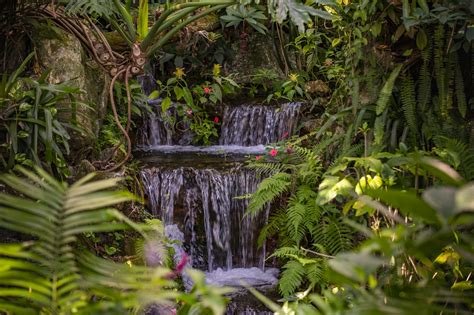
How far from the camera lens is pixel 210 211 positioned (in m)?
4.62

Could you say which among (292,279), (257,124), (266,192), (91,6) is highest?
(91,6)

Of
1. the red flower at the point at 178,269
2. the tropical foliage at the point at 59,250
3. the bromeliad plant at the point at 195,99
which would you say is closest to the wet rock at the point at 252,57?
the bromeliad plant at the point at 195,99

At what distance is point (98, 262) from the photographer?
76 centimetres

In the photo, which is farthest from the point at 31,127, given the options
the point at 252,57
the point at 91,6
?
the point at 252,57

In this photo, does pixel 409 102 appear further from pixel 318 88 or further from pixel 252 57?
pixel 252 57

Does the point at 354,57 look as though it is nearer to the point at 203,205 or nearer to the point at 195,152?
the point at 203,205

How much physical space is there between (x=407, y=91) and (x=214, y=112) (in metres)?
3.79

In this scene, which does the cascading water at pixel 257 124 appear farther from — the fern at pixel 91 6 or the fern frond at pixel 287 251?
the fern at pixel 91 6

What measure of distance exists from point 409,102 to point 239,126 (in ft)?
11.6

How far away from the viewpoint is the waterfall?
454 centimetres

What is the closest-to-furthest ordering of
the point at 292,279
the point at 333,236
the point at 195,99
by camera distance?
the point at 292,279 < the point at 333,236 < the point at 195,99

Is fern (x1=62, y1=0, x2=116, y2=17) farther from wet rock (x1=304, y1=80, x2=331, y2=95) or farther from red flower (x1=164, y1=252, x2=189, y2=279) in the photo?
wet rock (x1=304, y1=80, x2=331, y2=95)

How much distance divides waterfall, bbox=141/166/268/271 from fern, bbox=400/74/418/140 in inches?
71.6

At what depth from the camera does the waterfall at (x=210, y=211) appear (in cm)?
454
